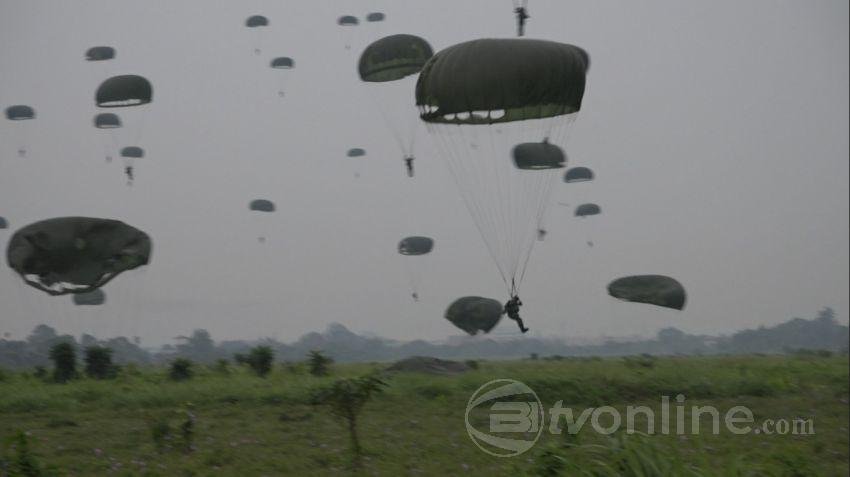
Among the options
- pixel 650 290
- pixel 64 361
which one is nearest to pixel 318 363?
pixel 64 361

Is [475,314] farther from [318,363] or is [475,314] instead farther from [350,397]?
[350,397]

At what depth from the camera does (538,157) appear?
26672mm

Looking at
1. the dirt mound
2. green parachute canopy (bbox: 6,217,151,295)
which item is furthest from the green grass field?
green parachute canopy (bbox: 6,217,151,295)

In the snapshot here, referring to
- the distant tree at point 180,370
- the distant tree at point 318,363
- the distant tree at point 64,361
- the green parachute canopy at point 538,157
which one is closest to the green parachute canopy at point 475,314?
the distant tree at point 318,363

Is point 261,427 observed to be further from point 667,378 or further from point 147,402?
point 667,378

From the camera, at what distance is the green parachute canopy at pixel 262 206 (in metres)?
36.8

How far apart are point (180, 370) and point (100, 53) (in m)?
12.7

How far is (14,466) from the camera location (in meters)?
13.0

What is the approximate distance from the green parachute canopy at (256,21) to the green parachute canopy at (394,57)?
10717mm

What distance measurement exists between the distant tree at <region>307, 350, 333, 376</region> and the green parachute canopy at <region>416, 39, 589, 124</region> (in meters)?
13.2

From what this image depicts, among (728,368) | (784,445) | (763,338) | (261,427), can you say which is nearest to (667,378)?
(728,368)

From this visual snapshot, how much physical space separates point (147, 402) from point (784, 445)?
47.1 feet

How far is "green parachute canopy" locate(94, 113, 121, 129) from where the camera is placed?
106 ft

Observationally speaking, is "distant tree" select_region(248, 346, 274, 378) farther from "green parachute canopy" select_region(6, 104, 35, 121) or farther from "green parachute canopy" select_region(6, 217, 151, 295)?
"green parachute canopy" select_region(6, 104, 35, 121)
